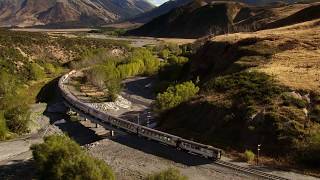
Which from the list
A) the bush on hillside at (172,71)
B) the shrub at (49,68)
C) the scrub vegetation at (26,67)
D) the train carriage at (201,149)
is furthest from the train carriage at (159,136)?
the shrub at (49,68)

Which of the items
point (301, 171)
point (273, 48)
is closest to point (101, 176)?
point (301, 171)

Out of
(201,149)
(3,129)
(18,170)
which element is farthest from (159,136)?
(3,129)

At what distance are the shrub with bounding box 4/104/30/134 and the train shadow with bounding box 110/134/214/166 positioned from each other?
16528 millimetres

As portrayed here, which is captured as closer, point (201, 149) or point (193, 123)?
point (201, 149)

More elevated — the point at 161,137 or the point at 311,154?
the point at 311,154

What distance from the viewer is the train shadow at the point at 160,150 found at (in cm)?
3962

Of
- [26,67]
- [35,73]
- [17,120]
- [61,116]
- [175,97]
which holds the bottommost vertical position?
[61,116]

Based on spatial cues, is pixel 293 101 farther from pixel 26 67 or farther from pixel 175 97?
pixel 26 67

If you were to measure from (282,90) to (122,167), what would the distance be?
58.9 feet

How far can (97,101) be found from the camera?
7725cm

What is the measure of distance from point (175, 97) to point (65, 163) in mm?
27868

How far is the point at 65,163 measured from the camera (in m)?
32.9

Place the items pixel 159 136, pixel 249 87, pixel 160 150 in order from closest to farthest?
1. pixel 160 150
2. pixel 159 136
3. pixel 249 87

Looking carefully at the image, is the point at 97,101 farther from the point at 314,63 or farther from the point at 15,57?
the point at 15,57
